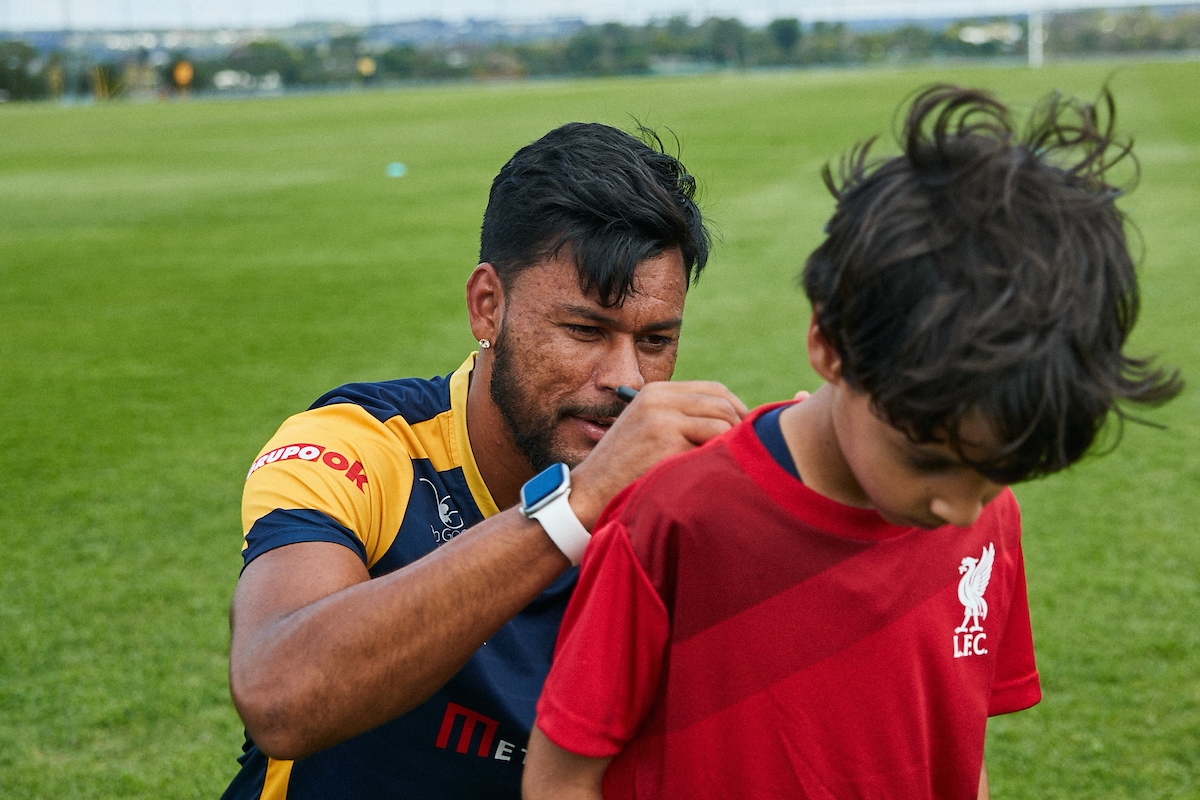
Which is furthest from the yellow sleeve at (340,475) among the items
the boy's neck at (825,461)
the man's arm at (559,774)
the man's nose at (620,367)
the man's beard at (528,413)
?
the boy's neck at (825,461)

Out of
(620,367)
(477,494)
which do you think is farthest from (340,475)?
(620,367)

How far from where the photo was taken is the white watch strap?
80.1 inches

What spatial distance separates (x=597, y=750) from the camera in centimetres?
174

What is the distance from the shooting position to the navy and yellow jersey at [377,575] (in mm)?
2488

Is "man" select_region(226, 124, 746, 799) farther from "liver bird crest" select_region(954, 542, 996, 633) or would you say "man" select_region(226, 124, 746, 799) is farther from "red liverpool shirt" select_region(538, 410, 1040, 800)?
"liver bird crest" select_region(954, 542, 996, 633)

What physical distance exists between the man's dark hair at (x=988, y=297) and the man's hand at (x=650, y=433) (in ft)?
1.20

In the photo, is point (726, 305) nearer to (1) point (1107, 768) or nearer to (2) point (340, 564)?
(1) point (1107, 768)

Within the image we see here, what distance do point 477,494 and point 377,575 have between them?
31cm

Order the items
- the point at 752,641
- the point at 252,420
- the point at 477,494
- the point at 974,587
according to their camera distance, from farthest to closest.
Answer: the point at 252,420 < the point at 477,494 < the point at 974,587 < the point at 752,641

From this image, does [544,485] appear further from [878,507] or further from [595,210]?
[595,210]

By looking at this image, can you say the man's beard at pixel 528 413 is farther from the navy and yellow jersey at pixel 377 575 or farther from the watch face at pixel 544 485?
the watch face at pixel 544 485

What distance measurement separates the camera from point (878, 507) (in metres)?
1.67

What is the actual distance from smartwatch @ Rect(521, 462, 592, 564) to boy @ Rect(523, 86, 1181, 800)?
0.15 m

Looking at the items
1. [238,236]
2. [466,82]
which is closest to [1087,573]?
[238,236]
